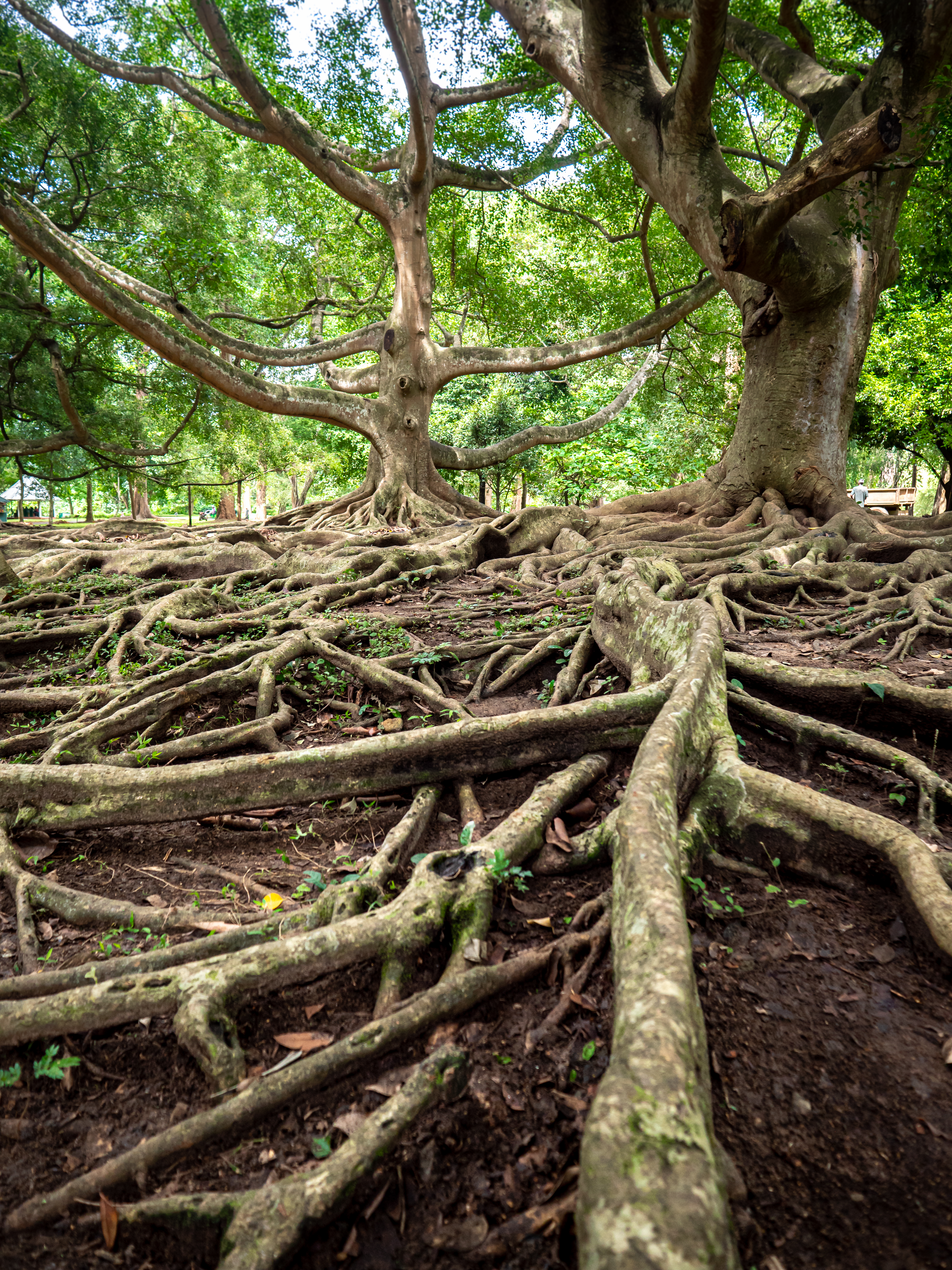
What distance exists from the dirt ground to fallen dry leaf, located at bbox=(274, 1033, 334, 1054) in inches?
0.9

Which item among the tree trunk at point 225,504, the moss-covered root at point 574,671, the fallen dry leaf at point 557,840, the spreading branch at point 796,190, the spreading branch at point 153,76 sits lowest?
the fallen dry leaf at point 557,840

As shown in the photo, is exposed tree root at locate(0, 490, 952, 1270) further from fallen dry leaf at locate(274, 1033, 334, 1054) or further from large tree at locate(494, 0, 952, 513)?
large tree at locate(494, 0, 952, 513)

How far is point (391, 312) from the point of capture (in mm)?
10992

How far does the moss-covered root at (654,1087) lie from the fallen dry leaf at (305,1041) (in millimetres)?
779

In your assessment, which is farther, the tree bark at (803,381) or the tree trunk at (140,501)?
the tree trunk at (140,501)

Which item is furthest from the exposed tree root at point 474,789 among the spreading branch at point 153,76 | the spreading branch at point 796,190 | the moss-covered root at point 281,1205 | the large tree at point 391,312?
the spreading branch at point 153,76

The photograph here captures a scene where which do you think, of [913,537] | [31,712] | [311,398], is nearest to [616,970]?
[31,712]

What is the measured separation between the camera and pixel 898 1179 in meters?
1.25

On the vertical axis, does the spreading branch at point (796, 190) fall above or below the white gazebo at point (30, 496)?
above

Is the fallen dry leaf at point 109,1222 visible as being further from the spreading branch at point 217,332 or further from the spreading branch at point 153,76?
the spreading branch at point 153,76

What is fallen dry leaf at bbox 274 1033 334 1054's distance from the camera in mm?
1682

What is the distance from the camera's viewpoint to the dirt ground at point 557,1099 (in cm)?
120

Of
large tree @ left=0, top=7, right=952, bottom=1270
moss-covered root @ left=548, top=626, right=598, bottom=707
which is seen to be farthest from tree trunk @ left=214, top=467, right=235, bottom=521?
moss-covered root @ left=548, top=626, right=598, bottom=707

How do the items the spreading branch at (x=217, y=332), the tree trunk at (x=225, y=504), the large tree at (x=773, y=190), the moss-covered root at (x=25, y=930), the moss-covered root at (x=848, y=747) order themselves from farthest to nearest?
the tree trunk at (x=225, y=504) → the spreading branch at (x=217, y=332) → the large tree at (x=773, y=190) → the moss-covered root at (x=848, y=747) → the moss-covered root at (x=25, y=930)
